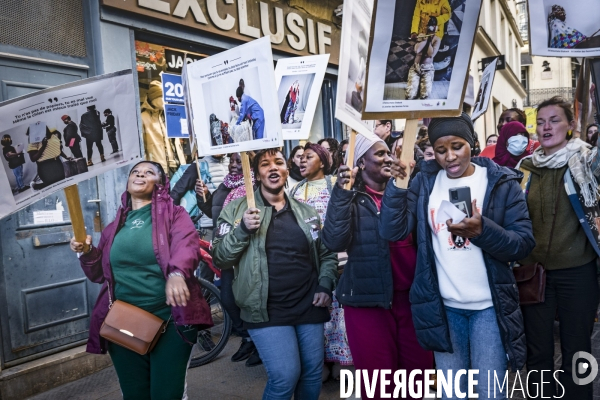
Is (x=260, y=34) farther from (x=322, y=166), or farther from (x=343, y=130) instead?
(x=322, y=166)

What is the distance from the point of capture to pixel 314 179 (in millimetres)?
4770

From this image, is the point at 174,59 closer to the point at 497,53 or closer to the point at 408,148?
the point at 408,148

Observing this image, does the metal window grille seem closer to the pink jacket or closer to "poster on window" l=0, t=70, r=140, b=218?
"poster on window" l=0, t=70, r=140, b=218

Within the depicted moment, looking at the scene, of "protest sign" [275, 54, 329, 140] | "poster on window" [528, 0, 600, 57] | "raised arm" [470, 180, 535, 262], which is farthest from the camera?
"protest sign" [275, 54, 329, 140]

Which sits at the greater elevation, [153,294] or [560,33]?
[560,33]

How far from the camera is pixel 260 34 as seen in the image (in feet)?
25.5

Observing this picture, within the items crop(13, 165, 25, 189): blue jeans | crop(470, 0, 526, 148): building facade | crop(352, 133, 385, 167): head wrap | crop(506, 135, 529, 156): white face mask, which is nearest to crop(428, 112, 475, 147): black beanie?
crop(352, 133, 385, 167): head wrap

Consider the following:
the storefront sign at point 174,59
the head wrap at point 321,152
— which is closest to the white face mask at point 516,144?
the head wrap at point 321,152

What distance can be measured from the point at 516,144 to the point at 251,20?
4358mm

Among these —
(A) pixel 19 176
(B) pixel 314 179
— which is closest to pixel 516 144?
(B) pixel 314 179

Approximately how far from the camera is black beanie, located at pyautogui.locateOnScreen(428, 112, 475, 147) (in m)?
2.79

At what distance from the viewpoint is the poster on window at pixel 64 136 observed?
9.45 ft

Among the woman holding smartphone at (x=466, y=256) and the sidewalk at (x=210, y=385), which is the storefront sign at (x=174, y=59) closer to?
the sidewalk at (x=210, y=385)

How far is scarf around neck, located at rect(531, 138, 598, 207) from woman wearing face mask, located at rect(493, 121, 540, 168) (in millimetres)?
1876
